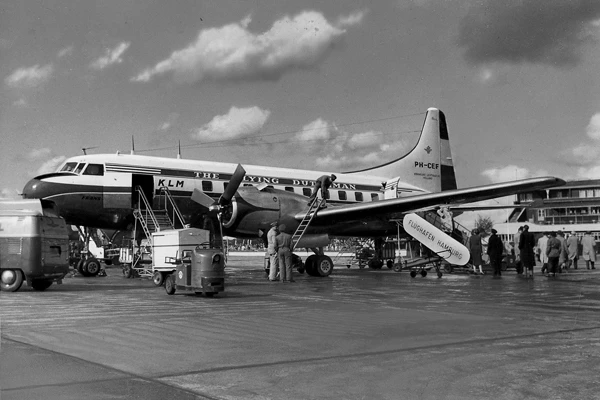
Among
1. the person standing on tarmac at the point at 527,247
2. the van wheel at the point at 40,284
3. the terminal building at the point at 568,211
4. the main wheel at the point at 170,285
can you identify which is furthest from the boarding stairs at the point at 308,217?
the terminal building at the point at 568,211

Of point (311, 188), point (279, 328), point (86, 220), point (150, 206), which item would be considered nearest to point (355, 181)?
point (311, 188)

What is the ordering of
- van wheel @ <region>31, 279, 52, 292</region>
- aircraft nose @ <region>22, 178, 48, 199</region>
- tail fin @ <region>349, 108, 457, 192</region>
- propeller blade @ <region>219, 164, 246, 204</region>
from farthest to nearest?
tail fin @ <region>349, 108, 457, 192</region> → aircraft nose @ <region>22, 178, 48, 199</region> → propeller blade @ <region>219, 164, 246, 204</region> → van wheel @ <region>31, 279, 52, 292</region>

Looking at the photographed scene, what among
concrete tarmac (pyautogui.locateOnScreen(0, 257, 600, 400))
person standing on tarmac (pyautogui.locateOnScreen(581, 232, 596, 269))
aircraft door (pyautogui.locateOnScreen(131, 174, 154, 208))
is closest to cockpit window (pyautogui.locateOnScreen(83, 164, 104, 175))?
aircraft door (pyautogui.locateOnScreen(131, 174, 154, 208))

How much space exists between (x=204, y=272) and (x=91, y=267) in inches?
420

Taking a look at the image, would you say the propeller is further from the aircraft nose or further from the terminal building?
the terminal building

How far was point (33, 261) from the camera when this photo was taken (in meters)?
14.7

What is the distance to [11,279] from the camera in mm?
14711

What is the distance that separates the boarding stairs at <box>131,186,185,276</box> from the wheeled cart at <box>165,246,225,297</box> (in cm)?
706

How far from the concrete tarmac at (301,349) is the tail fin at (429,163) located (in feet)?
61.5

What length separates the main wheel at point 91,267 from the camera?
22203 millimetres

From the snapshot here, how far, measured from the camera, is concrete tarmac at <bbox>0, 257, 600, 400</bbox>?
500 centimetres

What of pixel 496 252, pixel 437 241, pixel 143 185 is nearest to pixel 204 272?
pixel 143 185

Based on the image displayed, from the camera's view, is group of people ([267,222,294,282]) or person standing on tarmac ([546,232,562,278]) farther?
person standing on tarmac ([546,232,562,278])

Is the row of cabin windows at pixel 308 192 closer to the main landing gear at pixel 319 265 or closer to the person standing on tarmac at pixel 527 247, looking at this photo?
the main landing gear at pixel 319 265
